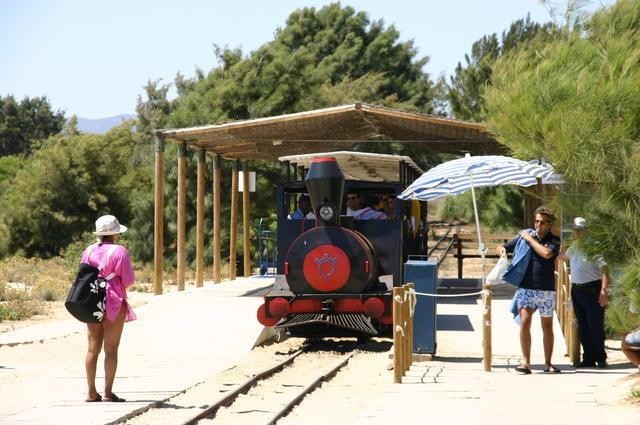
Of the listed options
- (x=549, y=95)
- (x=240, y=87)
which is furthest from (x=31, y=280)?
(x=549, y=95)

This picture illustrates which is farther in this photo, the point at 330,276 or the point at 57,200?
the point at 57,200

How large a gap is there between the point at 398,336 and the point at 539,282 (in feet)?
5.13

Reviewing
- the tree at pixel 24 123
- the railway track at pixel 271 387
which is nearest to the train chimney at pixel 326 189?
the railway track at pixel 271 387

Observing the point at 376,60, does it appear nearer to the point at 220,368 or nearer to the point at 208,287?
the point at 208,287

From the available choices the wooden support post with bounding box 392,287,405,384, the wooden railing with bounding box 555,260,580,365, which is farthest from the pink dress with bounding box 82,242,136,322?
the wooden railing with bounding box 555,260,580,365

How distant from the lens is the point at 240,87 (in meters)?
40.5

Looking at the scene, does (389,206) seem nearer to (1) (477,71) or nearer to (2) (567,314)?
(2) (567,314)

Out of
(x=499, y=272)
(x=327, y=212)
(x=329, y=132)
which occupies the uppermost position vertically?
(x=329, y=132)

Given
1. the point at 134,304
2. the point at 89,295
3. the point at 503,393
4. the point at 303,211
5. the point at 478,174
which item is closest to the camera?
the point at 89,295

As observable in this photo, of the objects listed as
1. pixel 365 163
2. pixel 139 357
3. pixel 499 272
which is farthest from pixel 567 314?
pixel 139 357

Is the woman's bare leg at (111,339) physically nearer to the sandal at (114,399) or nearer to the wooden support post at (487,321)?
the sandal at (114,399)

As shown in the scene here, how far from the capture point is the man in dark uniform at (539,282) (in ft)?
39.4

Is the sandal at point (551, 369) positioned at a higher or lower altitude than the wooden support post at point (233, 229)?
lower

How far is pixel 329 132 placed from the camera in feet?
83.4
